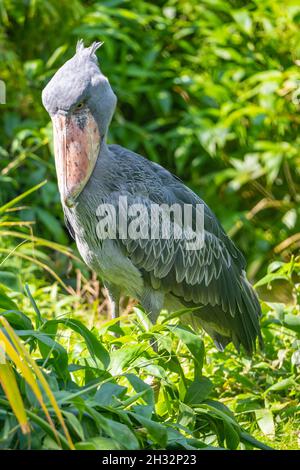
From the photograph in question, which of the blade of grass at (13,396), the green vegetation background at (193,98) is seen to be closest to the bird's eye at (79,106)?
the blade of grass at (13,396)

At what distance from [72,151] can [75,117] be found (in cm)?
14

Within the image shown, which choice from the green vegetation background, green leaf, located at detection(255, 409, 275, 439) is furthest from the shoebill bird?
the green vegetation background

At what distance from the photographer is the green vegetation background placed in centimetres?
672

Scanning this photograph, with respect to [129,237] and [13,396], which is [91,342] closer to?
[13,396]

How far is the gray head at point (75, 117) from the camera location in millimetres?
3898

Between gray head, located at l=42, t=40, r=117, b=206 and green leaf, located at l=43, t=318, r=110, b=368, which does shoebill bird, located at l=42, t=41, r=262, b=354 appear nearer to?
gray head, located at l=42, t=40, r=117, b=206

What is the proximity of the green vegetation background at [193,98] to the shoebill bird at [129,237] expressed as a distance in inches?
70.9

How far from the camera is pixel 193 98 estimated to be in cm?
752

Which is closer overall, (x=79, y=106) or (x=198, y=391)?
(x=198, y=391)

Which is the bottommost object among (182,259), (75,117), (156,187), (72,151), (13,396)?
(182,259)

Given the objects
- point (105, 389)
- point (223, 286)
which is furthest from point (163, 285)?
point (105, 389)

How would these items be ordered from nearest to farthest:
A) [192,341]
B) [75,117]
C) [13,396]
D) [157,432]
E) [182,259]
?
[13,396]
[157,432]
[192,341]
[75,117]
[182,259]

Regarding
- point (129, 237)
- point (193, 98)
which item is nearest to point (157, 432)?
point (129, 237)

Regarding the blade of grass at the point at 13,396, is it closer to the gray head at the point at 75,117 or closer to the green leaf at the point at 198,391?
the green leaf at the point at 198,391
